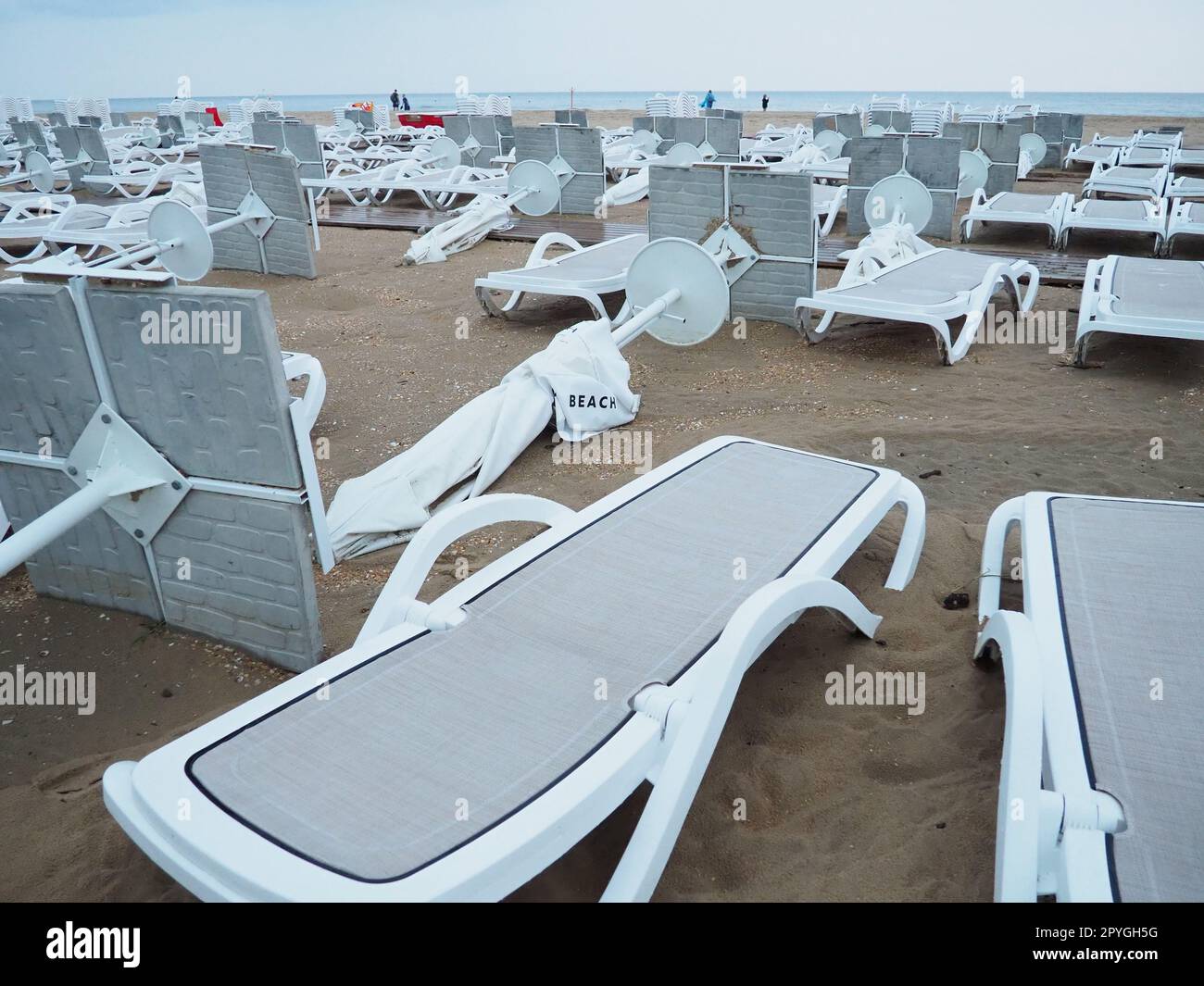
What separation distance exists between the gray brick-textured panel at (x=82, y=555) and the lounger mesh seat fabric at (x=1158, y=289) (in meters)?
4.55

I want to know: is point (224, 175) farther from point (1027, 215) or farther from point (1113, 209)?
point (1113, 209)

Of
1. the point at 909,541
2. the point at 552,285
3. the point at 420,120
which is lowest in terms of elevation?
the point at 909,541

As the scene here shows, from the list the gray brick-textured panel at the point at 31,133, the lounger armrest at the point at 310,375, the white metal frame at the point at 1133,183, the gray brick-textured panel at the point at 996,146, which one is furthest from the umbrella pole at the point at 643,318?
the gray brick-textured panel at the point at 31,133

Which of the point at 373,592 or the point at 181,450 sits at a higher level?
the point at 181,450

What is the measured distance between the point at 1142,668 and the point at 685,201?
4.27m

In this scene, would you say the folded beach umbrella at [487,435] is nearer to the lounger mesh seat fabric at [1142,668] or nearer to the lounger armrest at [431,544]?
the lounger armrest at [431,544]

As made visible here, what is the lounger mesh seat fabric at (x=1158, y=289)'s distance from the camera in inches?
177

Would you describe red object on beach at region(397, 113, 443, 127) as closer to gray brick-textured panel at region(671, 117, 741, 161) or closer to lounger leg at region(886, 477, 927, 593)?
gray brick-textured panel at region(671, 117, 741, 161)

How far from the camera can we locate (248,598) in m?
2.32

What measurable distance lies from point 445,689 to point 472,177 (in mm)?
9849

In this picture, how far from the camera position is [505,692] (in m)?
1.72

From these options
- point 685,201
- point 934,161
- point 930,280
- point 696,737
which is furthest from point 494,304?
point 696,737
